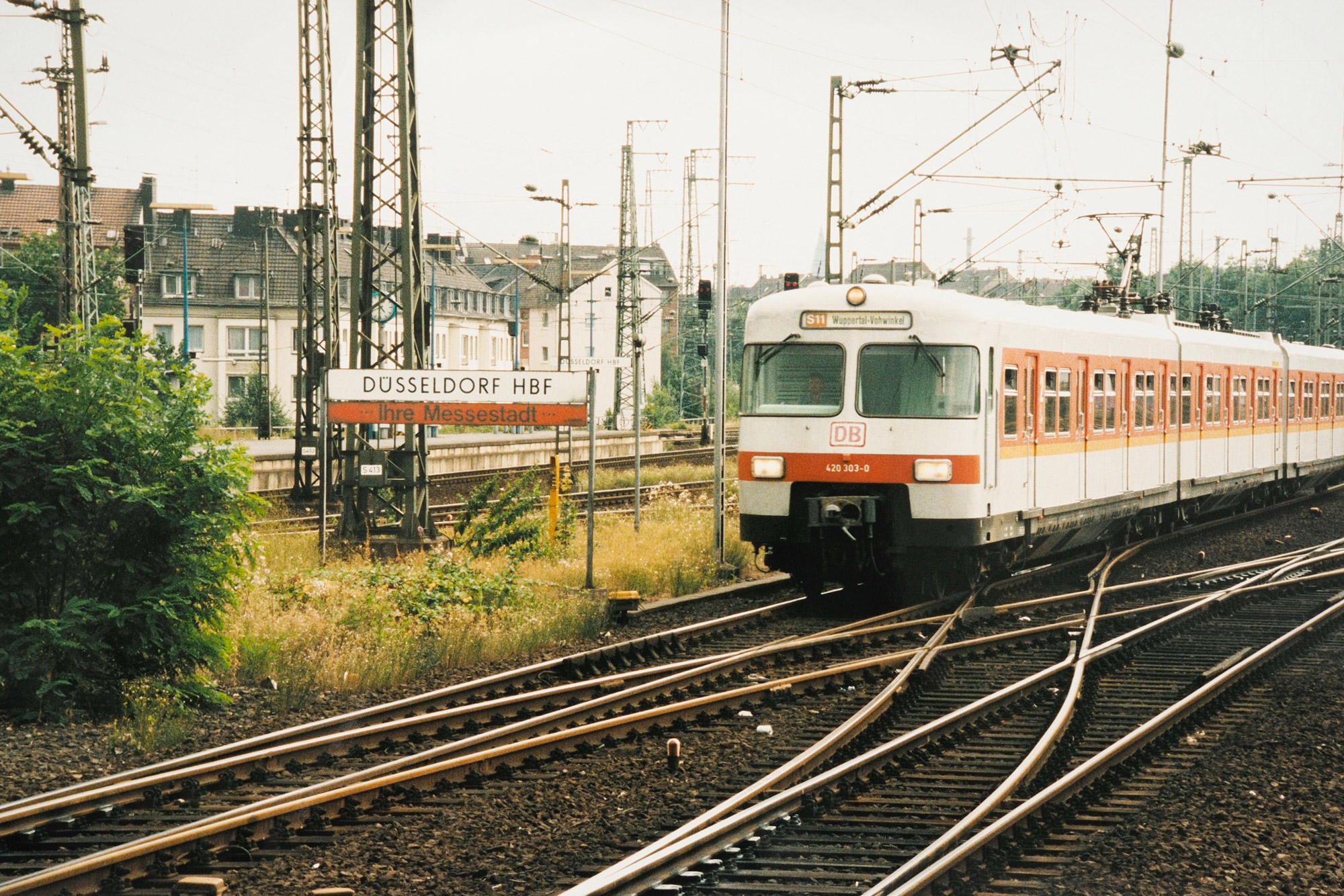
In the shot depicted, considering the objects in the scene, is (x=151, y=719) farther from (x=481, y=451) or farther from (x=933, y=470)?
(x=481, y=451)

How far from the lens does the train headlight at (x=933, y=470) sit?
1380 centimetres

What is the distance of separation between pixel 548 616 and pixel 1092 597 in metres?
5.89

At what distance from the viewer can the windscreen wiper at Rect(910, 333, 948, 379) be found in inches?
547

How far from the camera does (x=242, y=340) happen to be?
2876 inches

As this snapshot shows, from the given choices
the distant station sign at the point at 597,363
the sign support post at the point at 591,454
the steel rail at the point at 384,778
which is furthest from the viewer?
the distant station sign at the point at 597,363

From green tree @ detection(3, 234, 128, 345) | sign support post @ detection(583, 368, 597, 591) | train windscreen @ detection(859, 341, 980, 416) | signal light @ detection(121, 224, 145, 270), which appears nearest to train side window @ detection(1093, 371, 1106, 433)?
train windscreen @ detection(859, 341, 980, 416)

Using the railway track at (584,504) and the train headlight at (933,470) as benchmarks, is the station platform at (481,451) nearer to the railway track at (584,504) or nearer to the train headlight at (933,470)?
the railway track at (584,504)

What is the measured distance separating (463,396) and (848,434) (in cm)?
367

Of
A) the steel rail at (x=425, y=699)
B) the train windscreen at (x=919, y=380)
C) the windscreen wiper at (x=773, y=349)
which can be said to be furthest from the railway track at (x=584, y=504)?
the train windscreen at (x=919, y=380)

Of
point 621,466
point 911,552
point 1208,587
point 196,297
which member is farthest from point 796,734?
point 196,297

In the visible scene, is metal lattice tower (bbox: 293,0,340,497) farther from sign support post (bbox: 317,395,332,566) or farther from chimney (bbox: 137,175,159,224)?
chimney (bbox: 137,175,159,224)

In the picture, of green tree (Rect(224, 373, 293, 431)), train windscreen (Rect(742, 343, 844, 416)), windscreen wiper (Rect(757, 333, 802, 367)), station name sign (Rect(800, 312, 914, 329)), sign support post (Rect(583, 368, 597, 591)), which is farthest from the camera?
green tree (Rect(224, 373, 293, 431))

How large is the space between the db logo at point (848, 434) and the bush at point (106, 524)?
581 cm

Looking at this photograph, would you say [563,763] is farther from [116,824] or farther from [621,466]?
[621,466]
